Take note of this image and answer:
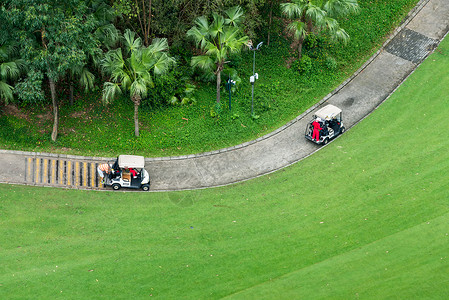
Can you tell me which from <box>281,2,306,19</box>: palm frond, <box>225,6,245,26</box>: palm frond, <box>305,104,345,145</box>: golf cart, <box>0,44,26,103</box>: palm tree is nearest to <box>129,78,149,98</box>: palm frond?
<box>0,44,26,103</box>: palm tree

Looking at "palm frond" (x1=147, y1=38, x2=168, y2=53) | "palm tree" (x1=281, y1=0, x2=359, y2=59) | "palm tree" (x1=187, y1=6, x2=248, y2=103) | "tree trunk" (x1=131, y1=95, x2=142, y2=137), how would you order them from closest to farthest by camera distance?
"palm frond" (x1=147, y1=38, x2=168, y2=53) → "tree trunk" (x1=131, y1=95, x2=142, y2=137) → "palm tree" (x1=187, y1=6, x2=248, y2=103) → "palm tree" (x1=281, y1=0, x2=359, y2=59)

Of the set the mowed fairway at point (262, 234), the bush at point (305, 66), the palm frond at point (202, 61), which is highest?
the bush at point (305, 66)

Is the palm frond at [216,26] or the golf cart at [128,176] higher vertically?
the palm frond at [216,26]

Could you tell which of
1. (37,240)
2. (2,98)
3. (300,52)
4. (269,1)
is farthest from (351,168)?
(2,98)

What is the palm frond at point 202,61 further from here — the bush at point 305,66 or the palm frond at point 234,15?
the bush at point 305,66

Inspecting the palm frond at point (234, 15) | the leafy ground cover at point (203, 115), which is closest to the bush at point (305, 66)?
the leafy ground cover at point (203, 115)

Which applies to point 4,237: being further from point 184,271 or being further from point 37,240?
point 184,271

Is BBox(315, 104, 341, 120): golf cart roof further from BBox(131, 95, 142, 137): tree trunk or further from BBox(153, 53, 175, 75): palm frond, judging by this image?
BBox(131, 95, 142, 137): tree trunk
